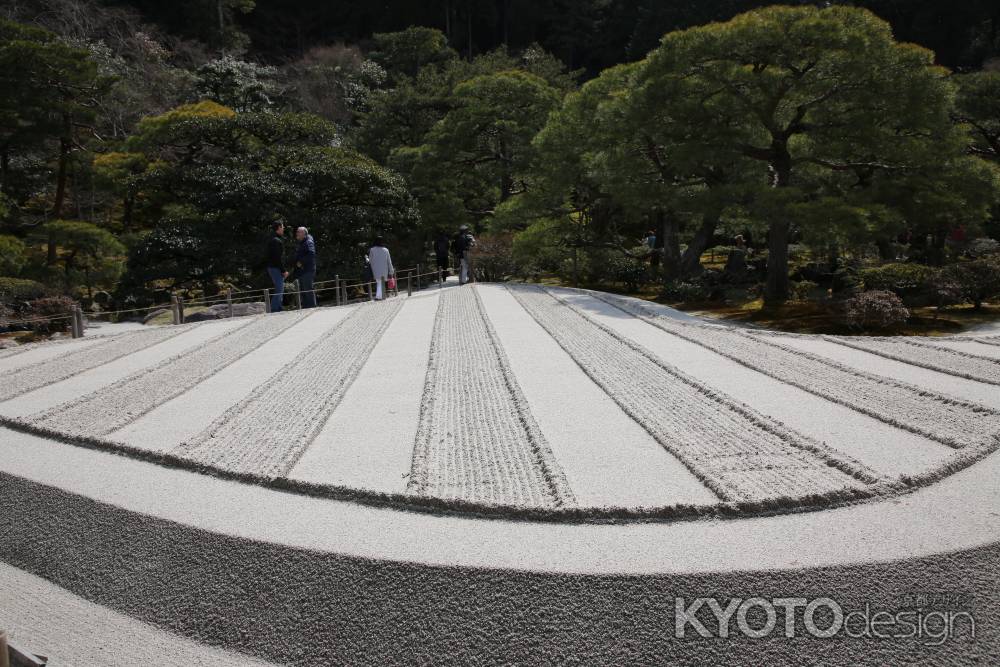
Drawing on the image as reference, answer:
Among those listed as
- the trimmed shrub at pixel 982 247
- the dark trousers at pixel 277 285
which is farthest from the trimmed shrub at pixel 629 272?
the dark trousers at pixel 277 285

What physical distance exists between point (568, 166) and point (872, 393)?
9.30m

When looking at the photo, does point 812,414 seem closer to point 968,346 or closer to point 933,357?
point 933,357

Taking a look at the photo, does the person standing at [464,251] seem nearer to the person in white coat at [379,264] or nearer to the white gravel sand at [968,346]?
the person in white coat at [379,264]

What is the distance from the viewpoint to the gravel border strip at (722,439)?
3.04 meters

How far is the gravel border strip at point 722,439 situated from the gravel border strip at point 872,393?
2.24 ft

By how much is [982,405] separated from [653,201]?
24.5 ft

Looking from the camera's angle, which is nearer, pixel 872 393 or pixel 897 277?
pixel 872 393

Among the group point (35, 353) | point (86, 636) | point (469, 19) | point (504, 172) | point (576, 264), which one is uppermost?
point (469, 19)

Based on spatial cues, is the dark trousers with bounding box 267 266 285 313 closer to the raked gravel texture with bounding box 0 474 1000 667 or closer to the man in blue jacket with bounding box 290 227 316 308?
the man in blue jacket with bounding box 290 227 316 308

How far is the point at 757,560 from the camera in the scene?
8.09 ft

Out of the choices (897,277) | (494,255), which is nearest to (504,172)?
(494,255)

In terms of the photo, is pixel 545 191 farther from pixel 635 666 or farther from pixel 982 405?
pixel 635 666

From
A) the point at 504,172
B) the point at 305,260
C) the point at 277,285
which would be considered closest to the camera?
the point at 277,285

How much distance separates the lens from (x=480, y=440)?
3850 mm
